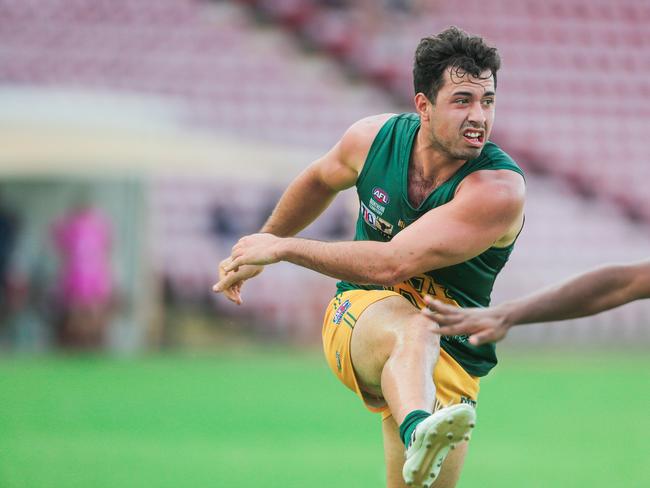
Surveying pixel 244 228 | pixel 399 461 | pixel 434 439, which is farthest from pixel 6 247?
pixel 434 439

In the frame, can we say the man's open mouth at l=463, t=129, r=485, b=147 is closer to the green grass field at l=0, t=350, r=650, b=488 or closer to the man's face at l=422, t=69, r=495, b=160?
the man's face at l=422, t=69, r=495, b=160

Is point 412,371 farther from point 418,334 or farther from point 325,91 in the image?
point 325,91

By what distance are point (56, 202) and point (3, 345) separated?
226 cm

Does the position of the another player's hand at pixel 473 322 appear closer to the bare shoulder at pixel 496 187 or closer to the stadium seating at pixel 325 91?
the bare shoulder at pixel 496 187

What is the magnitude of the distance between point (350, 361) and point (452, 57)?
4.61 ft

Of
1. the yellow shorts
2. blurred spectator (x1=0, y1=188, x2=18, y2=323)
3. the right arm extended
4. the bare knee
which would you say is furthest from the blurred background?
the bare knee

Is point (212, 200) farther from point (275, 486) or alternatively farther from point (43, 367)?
point (275, 486)

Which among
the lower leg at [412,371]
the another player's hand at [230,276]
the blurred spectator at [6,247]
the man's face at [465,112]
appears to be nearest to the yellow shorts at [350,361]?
the lower leg at [412,371]

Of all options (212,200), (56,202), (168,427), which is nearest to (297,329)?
(212,200)

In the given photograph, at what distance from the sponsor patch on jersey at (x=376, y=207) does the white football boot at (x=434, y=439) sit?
1.21m

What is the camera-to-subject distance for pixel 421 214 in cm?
520

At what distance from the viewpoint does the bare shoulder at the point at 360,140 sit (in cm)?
550

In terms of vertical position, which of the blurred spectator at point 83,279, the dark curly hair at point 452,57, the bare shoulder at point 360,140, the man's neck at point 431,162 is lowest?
the man's neck at point 431,162

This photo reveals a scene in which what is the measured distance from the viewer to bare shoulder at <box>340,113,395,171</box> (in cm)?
550
